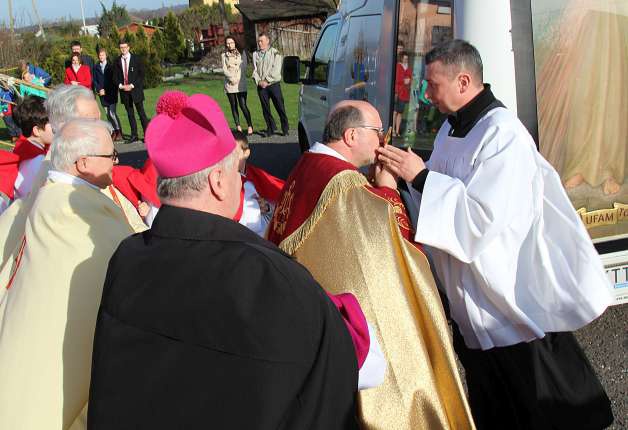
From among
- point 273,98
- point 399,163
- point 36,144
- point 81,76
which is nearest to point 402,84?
point 399,163

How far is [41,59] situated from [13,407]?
27953 millimetres

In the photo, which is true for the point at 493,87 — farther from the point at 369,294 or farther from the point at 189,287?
the point at 189,287

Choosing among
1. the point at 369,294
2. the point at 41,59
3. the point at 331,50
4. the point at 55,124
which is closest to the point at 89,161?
the point at 369,294

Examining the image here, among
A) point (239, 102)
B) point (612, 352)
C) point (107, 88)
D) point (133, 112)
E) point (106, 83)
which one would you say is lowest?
point (612, 352)

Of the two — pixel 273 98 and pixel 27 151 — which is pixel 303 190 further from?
pixel 273 98

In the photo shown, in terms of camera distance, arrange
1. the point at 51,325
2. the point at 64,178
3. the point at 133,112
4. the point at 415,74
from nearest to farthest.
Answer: the point at 51,325, the point at 64,178, the point at 415,74, the point at 133,112

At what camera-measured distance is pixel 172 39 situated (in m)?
38.2

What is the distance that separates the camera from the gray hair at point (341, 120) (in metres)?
2.53

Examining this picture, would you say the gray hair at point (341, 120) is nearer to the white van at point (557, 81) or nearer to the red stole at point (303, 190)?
the red stole at point (303, 190)

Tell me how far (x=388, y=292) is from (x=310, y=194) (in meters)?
0.49

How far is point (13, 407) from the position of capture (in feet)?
6.31

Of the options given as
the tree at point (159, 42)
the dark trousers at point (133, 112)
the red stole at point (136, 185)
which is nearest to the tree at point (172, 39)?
the tree at point (159, 42)

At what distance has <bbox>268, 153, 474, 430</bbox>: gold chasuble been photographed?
218 cm

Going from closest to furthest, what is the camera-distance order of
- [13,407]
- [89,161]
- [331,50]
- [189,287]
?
[189,287] < [13,407] < [89,161] < [331,50]
